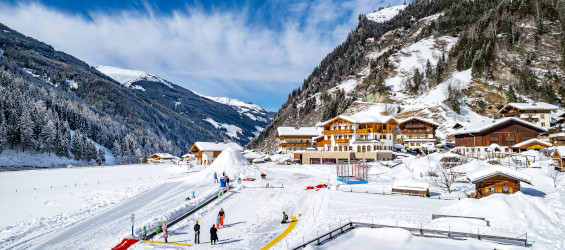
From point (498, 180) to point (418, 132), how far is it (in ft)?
170

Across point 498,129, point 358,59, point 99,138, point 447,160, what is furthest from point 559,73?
point 99,138

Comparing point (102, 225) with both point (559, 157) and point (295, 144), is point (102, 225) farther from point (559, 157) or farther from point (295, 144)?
point (295, 144)

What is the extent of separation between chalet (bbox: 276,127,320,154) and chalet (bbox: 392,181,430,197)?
5223 cm

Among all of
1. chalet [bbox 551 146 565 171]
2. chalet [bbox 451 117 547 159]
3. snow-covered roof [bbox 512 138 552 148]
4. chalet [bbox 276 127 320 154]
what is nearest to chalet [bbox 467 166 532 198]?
chalet [bbox 551 146 565 171]

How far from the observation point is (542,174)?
36.8 m

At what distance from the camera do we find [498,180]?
2872cm

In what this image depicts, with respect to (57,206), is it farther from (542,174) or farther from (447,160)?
(542,174)

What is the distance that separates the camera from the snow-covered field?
19.3 m

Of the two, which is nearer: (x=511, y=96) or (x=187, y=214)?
(x=187, y=214)

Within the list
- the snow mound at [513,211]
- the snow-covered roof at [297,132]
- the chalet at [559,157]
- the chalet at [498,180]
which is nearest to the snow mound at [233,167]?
the snow mound at [513,211]

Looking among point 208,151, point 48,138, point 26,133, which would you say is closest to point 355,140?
point 208,151

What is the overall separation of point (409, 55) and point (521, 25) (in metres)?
39.8

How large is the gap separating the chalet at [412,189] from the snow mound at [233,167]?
831 inches

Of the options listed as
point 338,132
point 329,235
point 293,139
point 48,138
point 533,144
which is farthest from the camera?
point 48,138
